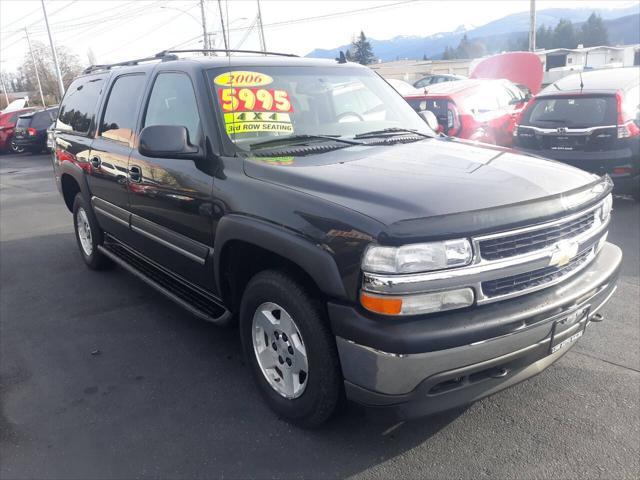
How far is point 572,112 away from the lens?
716 centimetres

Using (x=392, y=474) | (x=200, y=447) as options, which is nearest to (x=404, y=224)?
(x=392, y=474)

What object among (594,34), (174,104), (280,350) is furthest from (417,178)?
(594,34)

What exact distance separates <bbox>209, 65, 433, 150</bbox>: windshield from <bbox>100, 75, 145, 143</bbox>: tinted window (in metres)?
1.03

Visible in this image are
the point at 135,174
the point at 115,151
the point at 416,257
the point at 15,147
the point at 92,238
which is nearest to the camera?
the point at 416,257

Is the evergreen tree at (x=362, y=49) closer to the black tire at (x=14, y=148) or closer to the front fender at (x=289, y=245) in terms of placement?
the black tire at (x=14, y=148)

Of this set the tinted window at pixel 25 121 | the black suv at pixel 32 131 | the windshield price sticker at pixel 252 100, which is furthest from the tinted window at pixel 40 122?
the windshield price sticker at pixel 252 100

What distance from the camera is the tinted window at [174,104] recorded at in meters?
3.42

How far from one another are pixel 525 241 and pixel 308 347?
1084 mm

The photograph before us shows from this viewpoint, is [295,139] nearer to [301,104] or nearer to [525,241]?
[301,104]

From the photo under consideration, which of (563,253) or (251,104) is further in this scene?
(251,104)

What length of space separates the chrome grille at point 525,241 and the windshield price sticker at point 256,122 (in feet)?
5.13

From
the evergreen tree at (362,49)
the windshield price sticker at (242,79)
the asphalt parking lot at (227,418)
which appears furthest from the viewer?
the evergreen tree at (362,49)

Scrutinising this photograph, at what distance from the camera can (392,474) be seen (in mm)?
2557

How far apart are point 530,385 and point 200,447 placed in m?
1.91
